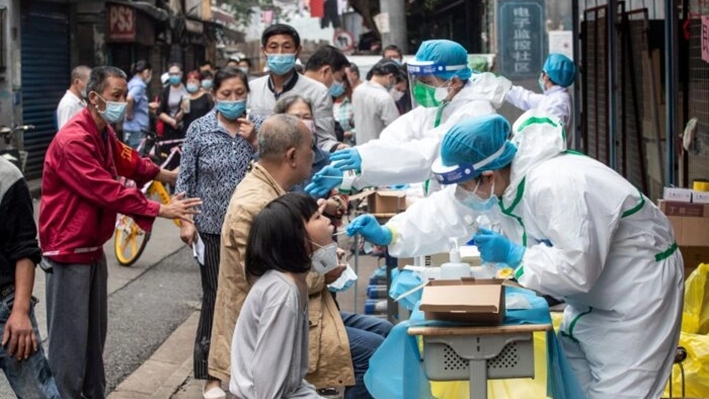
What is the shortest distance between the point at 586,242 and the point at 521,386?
67 centimetres

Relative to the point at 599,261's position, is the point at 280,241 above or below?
above

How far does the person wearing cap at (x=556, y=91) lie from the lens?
1178 cm

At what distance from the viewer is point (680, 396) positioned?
20.5 ft

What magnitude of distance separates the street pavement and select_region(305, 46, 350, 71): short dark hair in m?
2.00

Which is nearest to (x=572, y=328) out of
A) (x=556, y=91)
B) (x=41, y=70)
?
(x=556, y=91)

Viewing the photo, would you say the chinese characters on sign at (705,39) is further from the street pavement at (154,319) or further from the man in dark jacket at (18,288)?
the man in dark jacket at (18,288)

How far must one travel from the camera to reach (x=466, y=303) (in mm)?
4805

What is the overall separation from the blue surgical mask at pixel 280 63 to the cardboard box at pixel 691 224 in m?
2.68

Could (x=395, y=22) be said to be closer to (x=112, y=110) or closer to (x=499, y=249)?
(x=112, y=110)

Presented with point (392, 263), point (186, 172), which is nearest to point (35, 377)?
point (186, 172)

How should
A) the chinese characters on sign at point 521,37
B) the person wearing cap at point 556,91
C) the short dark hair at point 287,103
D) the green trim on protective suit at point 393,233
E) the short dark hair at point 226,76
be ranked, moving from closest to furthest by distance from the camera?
the green trim on protective suit at point 393,233 < the short dark hair at point 226,76 < the short dark hair at point 287,103 < the person wearing cap at point 556,91 < the chinese characters on sign at point 521,37

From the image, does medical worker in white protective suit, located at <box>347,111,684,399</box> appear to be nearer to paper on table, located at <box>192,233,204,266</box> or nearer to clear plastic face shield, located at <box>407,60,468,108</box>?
paper on table, located at <box>192,233,204,266</box>

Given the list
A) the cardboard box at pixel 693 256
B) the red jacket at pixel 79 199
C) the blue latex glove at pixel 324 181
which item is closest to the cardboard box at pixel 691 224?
the cardboard box at pixel 693 256

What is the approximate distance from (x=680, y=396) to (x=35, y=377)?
3.01 meters
